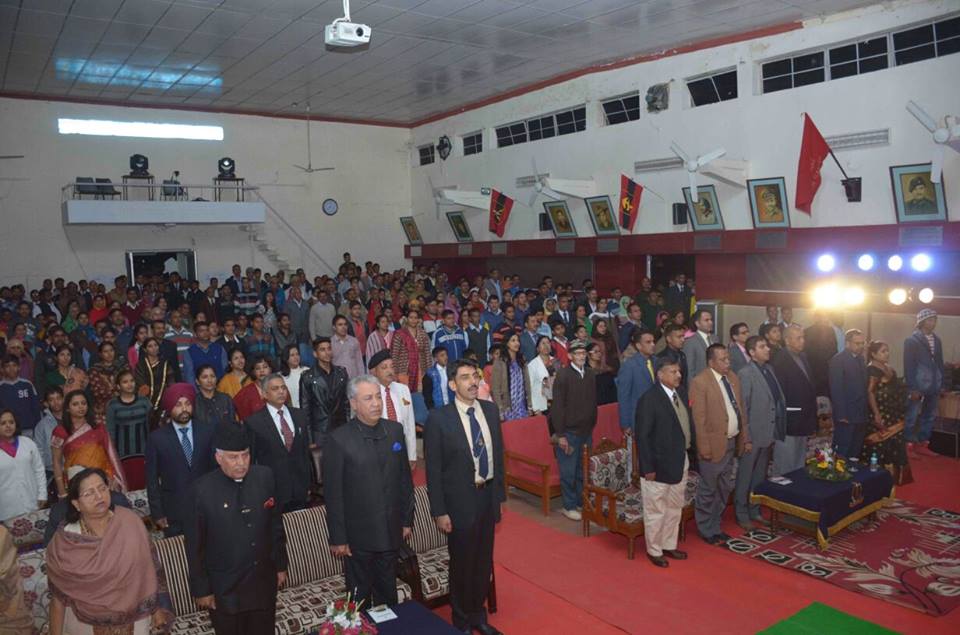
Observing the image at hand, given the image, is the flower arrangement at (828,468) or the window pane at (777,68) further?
the window pane at (777,68)

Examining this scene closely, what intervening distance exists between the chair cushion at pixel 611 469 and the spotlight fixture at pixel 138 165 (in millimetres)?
13702

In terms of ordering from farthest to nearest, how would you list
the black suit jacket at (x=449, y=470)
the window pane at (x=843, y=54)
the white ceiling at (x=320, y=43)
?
the window pane at (x=843, y=54), the white ceiling at (x=320, y=43), the black suit jacket at (x=449, y=470)

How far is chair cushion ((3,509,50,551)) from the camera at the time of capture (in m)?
5.41

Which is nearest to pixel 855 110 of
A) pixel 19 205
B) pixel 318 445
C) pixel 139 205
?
pixel 318 445

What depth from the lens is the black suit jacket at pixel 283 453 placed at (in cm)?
546

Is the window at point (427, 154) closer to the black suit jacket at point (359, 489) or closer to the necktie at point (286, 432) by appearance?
the necktie at point (286, 432)

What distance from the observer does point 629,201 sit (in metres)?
14.3

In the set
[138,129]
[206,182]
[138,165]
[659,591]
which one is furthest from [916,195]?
[138,129]

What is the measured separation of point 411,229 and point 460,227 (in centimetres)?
226

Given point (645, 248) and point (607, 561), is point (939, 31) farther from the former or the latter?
point (607, 561)

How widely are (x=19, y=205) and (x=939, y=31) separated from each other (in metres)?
17.5

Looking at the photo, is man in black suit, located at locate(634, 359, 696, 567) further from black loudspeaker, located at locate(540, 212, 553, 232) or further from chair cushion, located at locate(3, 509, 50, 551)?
black loudspeaker, located at locate(540, 212, 553, 232)

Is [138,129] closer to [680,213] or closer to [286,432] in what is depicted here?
[680,213]

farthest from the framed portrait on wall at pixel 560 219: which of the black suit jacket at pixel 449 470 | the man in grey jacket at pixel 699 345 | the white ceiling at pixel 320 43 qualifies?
the black suit jacket at pixel 449 470
